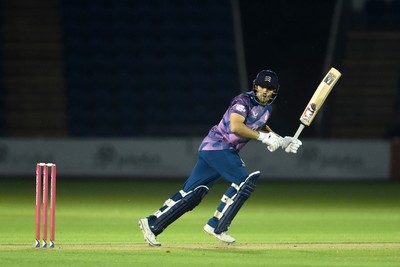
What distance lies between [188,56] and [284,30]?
2294 mm

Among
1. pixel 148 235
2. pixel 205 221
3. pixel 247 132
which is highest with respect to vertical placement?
pixel 247 132

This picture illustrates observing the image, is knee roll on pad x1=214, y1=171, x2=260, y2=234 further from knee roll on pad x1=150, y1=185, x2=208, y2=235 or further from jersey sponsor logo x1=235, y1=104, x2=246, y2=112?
jersey sponsor logo x1=235, y1=104, x2=246, y2=112

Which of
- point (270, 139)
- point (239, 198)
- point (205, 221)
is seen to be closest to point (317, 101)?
point (270, 139)

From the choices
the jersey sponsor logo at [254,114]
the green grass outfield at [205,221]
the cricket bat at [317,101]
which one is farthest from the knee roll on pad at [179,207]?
the cricket bat at [317,101]

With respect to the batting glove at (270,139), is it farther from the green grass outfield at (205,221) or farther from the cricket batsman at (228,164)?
the green grass outfield at (205,221)

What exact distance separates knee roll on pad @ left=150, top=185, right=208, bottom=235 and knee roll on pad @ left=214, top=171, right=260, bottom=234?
27 cm

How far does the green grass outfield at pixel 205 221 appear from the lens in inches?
344

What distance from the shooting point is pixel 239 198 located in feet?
31.2

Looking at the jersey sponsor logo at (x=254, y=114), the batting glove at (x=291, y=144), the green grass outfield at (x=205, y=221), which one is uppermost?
the jersey sponsor logo at (x=254, y=114)

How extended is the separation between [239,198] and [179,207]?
21.6 inches

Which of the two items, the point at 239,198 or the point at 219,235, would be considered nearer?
the point at 239,198

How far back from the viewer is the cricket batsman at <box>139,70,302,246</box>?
9484 millimetres

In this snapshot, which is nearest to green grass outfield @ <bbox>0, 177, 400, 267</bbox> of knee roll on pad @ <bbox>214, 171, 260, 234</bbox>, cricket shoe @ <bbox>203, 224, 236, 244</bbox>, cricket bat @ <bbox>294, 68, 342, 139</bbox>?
cricket shoe @ <bbox>203, 224, 236, 244</bbox>

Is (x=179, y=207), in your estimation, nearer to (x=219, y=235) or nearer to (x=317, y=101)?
(x=219, y=235)
